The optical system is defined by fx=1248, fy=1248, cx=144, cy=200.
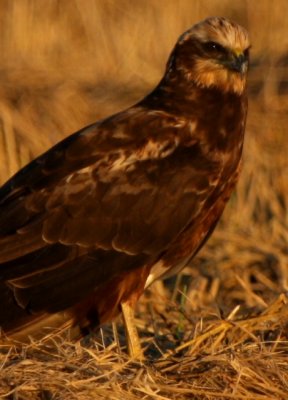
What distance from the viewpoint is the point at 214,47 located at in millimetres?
6527

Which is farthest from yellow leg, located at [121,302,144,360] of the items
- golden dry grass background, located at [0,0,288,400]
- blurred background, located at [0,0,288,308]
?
blurred background, located at [0,0,288,308]

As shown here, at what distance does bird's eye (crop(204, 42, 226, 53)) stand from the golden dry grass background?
131cm

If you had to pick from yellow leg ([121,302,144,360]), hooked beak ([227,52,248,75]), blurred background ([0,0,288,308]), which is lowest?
blurred background ([0,0,288,308])

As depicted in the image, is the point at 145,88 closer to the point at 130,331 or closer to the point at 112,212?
the point at 112,212

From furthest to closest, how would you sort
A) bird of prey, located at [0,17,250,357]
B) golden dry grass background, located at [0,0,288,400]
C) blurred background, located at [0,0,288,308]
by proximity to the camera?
blurred background, located at [0,0,288,308] < bird of prey, located at [0,17,250,357] < golden dry grass background, located at [0,0,288,400]

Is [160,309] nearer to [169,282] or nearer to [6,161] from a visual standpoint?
[169,282]

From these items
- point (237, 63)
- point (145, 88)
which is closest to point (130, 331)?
point (237, 63)

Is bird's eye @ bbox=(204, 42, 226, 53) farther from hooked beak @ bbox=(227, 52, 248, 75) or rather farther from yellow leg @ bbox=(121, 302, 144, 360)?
yellow leg @ bbox=(121, 302, 144, 360)

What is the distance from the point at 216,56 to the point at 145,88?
3.81 m

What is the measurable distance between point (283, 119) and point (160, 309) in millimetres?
2866

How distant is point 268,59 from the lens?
34.8 feet

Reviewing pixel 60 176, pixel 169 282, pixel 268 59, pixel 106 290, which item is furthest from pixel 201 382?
pixel 268 59

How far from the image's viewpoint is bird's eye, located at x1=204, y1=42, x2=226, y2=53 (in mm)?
6508

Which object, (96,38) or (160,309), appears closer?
(160,309)
